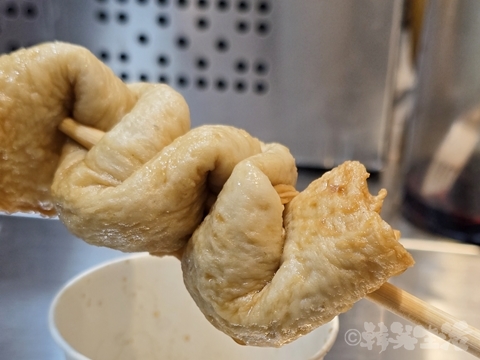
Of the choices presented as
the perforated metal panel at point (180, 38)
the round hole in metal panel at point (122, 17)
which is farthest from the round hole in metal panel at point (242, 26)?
the round hole in metal panel at point (122, 17)

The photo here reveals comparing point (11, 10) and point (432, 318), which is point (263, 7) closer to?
point (11, 10)

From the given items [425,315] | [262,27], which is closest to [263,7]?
[262,27]

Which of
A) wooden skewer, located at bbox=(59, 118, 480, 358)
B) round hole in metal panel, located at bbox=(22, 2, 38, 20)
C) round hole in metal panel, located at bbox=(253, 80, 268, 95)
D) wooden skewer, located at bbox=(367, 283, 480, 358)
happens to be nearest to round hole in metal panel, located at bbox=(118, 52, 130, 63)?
round hole in metal panel, located at bbox=(22, 2, 38, 20)

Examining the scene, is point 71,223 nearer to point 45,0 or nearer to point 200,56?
point 200,56

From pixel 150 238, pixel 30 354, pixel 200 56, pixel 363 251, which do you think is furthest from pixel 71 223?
pixel 200 56

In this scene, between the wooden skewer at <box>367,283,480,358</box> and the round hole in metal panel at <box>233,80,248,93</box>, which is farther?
the round hole in metal panel at <box>233,80,248,93</box>

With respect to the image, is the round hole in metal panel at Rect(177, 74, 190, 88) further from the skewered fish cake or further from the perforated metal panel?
the skewered fish cake
